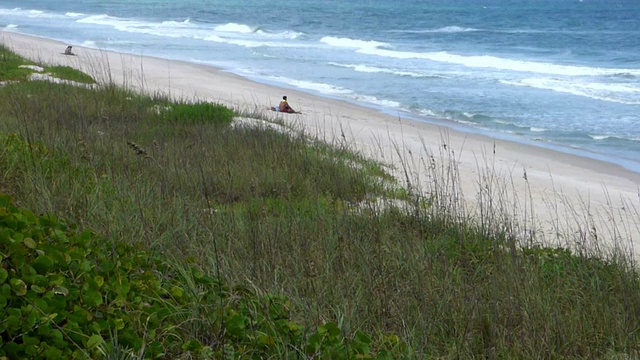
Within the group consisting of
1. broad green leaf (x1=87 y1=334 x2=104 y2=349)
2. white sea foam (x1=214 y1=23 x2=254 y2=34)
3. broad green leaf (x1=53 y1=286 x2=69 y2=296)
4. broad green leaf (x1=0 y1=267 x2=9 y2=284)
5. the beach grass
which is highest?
white sea foam (x1=214 y1=23 x2=254 y2=34)

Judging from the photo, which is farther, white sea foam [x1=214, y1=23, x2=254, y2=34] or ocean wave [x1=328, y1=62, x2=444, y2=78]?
white sea foam [x1=214, y1=23, x2=254, y2=34]

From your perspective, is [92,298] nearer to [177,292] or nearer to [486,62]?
[177,292]

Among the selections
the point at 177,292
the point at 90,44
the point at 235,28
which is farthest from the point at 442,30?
the point at 177,292

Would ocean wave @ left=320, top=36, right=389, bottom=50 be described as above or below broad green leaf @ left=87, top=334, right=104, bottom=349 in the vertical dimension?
above

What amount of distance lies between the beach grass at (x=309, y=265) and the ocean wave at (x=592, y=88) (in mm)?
15657

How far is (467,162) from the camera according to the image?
491 inches

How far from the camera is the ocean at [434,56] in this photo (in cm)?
1812

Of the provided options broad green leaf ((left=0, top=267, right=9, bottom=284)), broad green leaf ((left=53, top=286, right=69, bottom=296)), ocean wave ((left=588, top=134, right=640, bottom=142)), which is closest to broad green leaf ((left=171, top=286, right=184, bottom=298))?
broad green leaf ((left=53, top=286, right=69, bottom=296))

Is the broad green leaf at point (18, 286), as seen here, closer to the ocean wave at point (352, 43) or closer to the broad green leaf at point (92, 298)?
the broad green leaf at point (92, 298)

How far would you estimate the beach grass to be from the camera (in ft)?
12.3

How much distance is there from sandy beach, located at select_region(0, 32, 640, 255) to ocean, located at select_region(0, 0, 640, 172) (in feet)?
3.65

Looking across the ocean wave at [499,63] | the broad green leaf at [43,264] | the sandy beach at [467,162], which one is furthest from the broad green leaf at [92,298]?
the ocean wave at [499,63]

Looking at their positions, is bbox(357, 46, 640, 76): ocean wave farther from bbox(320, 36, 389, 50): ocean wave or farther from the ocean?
bbox(320, 36, 389, 50): ocean wave

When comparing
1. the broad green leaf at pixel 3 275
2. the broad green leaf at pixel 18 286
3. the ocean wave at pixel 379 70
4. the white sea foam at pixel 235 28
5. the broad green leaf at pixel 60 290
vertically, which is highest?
the white sea foam at pixel 235 28
